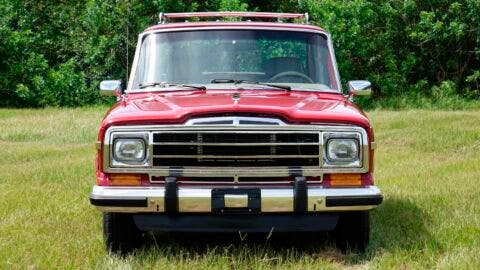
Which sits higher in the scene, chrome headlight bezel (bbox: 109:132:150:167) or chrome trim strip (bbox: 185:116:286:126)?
chrome trim strip (bbox: 185:116:286:126)

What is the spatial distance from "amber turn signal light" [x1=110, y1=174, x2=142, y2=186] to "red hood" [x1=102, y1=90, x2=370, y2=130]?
0.34 metres

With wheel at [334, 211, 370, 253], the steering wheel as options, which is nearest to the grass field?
wheel at [334, 211, 370, 253]

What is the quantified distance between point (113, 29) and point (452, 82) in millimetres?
10451

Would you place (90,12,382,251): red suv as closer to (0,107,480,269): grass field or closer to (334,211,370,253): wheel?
(334,211,370,253): wheel

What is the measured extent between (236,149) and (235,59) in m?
1.33

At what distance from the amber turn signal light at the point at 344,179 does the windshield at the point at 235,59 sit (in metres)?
1.21

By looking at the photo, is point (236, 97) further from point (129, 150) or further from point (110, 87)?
point (110, 87)

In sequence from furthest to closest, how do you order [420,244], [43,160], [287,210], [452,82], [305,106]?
[452,82] → [43,160] → [420,244] → [305,106] → [287,210]

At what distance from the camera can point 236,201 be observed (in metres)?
4.78

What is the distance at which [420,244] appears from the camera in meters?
5.49

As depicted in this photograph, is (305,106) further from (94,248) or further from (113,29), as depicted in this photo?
(113,29)

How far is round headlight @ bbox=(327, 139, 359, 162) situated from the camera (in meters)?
4.92

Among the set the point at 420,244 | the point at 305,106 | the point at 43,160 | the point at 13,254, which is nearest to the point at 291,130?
the point at 305,106

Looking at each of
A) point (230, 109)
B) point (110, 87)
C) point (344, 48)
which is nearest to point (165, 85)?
point (110, 87)
